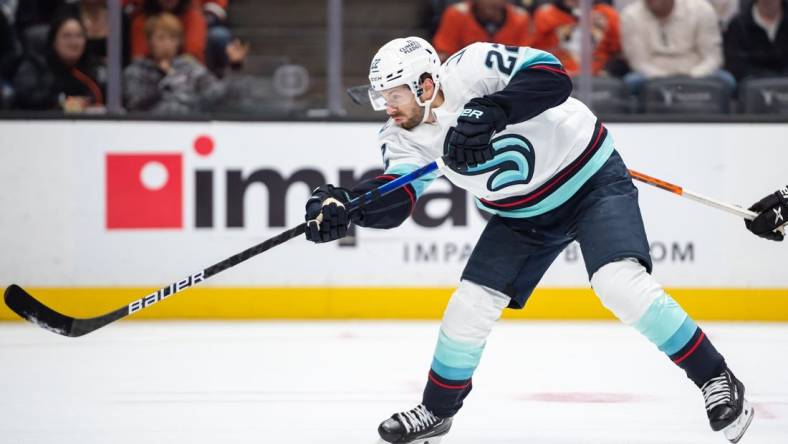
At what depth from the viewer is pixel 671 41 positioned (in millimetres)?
5945

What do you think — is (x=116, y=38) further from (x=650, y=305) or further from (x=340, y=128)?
(x=650, y=305)

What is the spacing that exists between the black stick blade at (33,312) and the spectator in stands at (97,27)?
2.67 metres

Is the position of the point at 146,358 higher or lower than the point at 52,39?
lower

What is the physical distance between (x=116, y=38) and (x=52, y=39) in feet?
1.14

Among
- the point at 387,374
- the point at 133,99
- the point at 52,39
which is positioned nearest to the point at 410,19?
the point at 133,99

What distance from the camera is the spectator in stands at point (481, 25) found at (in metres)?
5.85

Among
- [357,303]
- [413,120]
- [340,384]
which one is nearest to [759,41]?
[357,303]

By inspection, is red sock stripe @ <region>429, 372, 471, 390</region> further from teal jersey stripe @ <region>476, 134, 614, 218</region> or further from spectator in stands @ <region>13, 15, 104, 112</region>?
spectator in stands @ <region>13, 15, 104, 112</region>

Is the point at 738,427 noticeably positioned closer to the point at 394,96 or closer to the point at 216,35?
the point at 394,96

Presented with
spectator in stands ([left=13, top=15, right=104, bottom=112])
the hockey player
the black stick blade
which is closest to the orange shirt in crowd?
spectator in stands ([left=13, top=15, right=104, bottom=112])

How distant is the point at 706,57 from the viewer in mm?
5918

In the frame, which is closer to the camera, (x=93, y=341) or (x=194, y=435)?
(x=194, y=435)

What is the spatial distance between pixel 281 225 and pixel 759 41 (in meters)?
2.56

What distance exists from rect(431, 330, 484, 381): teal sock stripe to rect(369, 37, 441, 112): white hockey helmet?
0.65 metres
